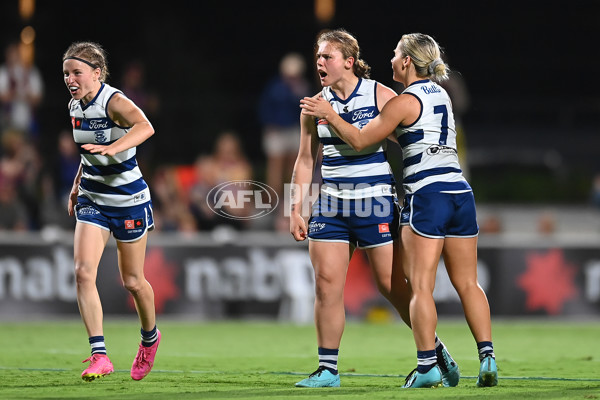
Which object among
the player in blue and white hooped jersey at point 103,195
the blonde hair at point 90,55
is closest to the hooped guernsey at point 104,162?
the player in blue and white hooped jersey at point 103,195

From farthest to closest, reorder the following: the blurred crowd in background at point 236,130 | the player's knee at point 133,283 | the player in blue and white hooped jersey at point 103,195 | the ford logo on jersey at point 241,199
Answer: the blurred crowd in background at point 236,130 < the ford logo on jersey at point 241,199 < the player's knee at point 133,283 < the player in blue and white hooped jersey at point 103,195

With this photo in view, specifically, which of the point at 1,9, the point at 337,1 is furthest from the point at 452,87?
the point at 337,1

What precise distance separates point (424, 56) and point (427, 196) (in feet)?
2.92

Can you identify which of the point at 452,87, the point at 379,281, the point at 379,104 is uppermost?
the point at 452,87

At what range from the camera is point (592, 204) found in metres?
21.4

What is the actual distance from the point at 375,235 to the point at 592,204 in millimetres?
15117

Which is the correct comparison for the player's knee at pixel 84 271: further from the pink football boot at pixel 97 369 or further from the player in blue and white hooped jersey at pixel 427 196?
the player in blue and white hooped jersey at pixel 427 196

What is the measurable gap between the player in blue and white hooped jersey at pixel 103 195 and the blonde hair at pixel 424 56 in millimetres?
1821

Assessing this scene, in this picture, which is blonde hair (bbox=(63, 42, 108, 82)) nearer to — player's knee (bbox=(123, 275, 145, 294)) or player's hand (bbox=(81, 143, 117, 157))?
player's hand (bbox=(81, 143, 117, 157))

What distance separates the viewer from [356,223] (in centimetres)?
719

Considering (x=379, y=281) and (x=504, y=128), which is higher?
(x=504, y=128)

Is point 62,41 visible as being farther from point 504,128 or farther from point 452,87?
point 452,87

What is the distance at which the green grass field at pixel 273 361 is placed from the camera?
6.73 meters

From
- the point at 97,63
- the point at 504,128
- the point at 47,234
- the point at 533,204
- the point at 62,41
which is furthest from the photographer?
the point at 62,41
